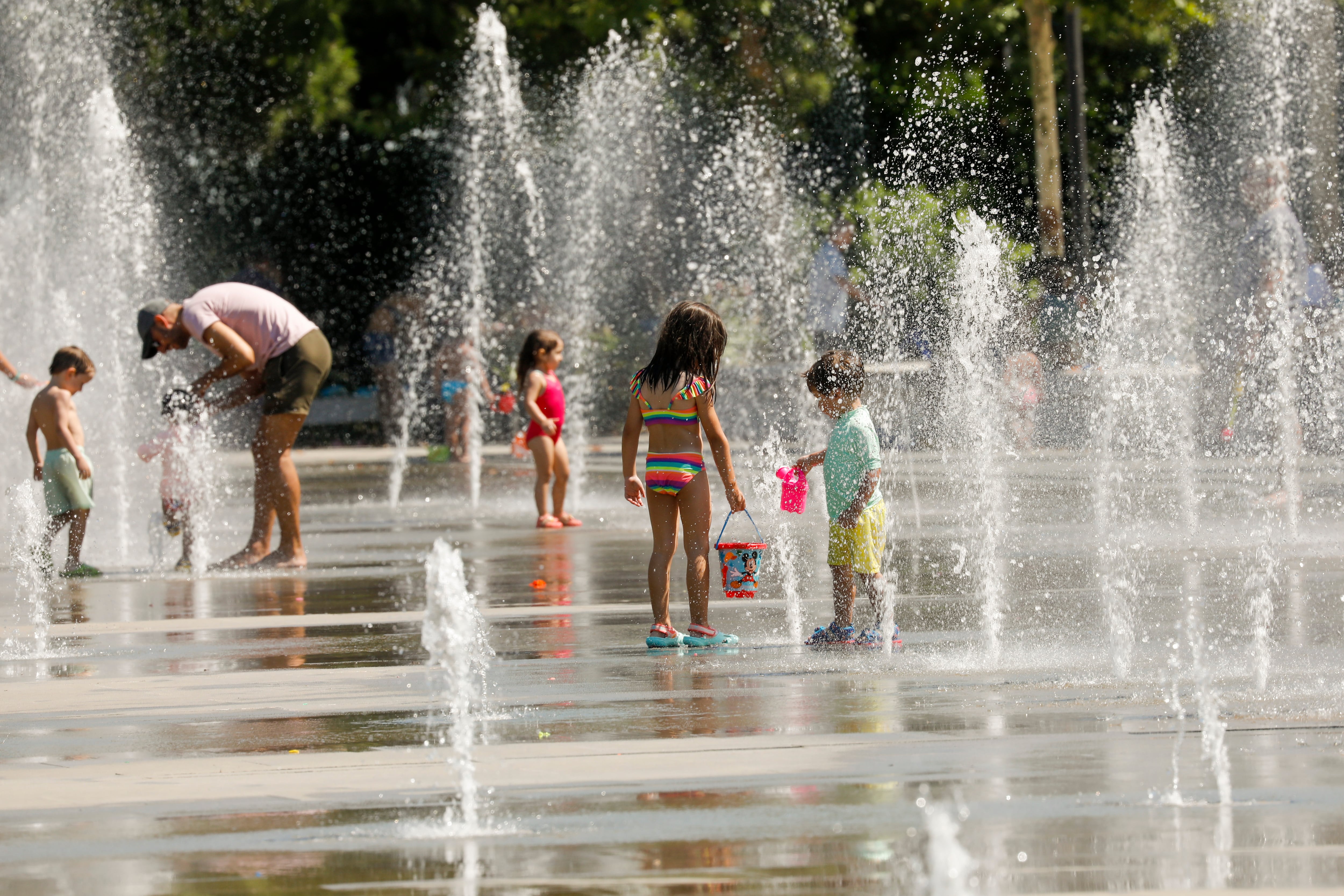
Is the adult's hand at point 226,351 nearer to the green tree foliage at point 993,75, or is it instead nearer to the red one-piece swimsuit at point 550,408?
the red one-piece swimsuit at point 550,408

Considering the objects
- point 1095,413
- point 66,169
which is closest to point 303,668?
point 1095,413

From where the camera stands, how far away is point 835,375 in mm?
7703

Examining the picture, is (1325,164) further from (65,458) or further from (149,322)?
(65,458)

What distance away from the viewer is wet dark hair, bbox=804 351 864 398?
25.2 ft

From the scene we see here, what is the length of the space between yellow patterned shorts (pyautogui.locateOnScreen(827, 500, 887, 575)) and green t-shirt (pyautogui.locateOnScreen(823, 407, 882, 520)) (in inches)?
2.0

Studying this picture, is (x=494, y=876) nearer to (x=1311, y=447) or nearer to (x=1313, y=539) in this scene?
(x=1313, y=539)

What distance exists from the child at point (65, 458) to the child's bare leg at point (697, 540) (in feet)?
14.6

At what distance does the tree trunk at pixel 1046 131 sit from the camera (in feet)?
81.1

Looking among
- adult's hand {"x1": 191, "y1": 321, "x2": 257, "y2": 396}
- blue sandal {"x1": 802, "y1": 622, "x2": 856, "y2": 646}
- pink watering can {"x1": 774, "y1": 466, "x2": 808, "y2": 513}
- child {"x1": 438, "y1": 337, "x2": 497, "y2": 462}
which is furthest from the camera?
child {"x1": 438, "y1": 337, "x2": 497, "y2": 462}

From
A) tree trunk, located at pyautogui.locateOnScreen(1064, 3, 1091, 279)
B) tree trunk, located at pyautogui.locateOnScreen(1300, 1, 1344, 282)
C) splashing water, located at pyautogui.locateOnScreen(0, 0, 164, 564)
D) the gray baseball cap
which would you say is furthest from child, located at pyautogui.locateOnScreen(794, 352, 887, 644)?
tree trunk, located at pyautogui.locateOnScreen(1064, 3, 1091, 279)

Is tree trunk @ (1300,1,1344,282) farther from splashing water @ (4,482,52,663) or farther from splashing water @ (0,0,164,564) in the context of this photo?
splashing water @ (4,482,52,663)

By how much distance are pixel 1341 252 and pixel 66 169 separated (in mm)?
15075

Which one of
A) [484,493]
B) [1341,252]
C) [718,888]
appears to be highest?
[1341,252]

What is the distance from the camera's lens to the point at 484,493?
1717 centimetres
